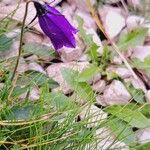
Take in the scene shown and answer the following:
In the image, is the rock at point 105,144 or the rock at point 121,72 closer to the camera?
the rock at point 105,144

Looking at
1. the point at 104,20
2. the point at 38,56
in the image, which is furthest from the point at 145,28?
the point at 38,56

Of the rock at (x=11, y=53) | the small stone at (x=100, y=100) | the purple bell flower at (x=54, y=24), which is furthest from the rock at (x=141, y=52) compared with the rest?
the purple bell flower at (x=54, y=24)

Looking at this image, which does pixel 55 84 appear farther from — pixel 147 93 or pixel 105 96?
pixel 147 93

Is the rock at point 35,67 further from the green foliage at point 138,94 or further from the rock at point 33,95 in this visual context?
the green foliage at point 138,94

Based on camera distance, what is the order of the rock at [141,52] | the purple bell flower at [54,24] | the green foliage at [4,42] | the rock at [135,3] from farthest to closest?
the rock at [135,3], the rock at [141,52], the green foliage at [4,42], the purple bell flower at [54,24]

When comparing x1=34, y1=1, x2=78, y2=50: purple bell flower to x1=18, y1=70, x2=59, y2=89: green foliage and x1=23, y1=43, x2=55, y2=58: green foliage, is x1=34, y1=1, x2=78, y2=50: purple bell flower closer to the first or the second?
x1=18, y1=70, x2=59, y2=89: green foliage
